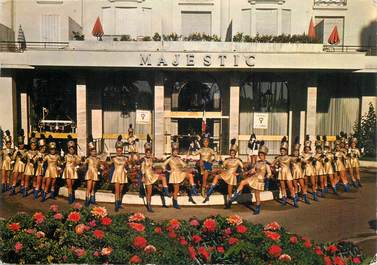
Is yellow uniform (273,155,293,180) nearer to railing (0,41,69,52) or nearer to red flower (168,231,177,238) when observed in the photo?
red flower (168,231,177,238)

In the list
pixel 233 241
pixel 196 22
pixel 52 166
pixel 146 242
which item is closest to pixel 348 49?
pixel 196 22

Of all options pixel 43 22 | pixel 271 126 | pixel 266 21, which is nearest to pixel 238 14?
pixel 266 21

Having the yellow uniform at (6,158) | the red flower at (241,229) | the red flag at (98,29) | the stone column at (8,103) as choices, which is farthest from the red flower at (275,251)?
the stone column at (8,103)

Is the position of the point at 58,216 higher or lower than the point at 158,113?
lower

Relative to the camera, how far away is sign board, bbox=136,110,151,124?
1845 cm

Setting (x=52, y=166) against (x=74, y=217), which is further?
(x=52, y=166)

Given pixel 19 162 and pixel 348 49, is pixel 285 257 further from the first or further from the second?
pixel 348 49

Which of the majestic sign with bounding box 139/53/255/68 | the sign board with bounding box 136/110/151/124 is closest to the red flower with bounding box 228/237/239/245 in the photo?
the majestic sign with bounding box 139/53/255/68

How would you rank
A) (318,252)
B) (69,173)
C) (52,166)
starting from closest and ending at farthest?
(318,252) → (69,173) → (52,166)

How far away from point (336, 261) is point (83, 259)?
391 cm

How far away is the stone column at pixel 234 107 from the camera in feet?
61.5

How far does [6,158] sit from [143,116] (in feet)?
25.3

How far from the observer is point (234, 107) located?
18.8 metres

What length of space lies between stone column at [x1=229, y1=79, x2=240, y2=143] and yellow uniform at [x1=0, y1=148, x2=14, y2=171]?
10.2 meters
